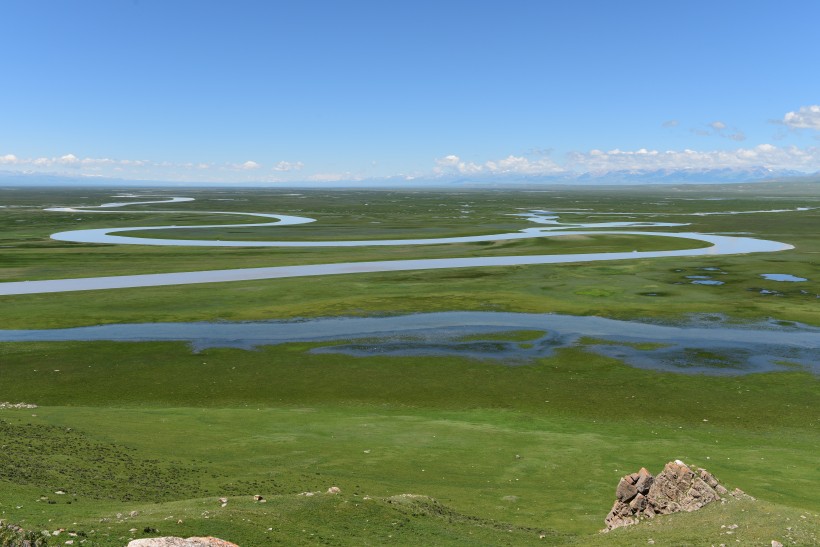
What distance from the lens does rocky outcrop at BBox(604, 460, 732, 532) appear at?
786 inches

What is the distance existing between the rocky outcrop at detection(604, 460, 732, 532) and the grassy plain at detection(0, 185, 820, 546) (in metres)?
0.79

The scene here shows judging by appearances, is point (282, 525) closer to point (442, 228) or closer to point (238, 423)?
point (238, 423)

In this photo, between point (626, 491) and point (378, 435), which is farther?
point (378, 435)

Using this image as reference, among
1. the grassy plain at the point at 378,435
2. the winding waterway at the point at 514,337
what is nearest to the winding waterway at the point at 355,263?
the grassy plain at the point at 378,435

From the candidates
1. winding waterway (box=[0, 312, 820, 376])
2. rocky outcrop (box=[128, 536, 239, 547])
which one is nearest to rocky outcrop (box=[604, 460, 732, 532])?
rocky outcrop (box=[128, 536, 239, 547])

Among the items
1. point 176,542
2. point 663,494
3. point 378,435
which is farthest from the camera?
point 378,435

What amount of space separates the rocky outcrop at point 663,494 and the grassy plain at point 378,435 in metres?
0.79

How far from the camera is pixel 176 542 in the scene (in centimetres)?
1492

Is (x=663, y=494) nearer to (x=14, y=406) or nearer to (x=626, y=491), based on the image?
(x=626, y=491)

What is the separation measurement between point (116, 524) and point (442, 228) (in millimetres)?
132061

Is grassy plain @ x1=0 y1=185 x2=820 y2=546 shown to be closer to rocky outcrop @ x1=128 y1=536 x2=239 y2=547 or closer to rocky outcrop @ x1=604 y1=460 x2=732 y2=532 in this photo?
rocky outcrop @ x1=604 y1=460 x2=732 y2=532

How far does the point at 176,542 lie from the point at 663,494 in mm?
14243

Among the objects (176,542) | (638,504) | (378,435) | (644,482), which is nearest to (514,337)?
(378,435)

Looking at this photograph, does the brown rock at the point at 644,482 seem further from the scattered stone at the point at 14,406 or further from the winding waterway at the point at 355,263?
the winding waterway at the point at 355,263
